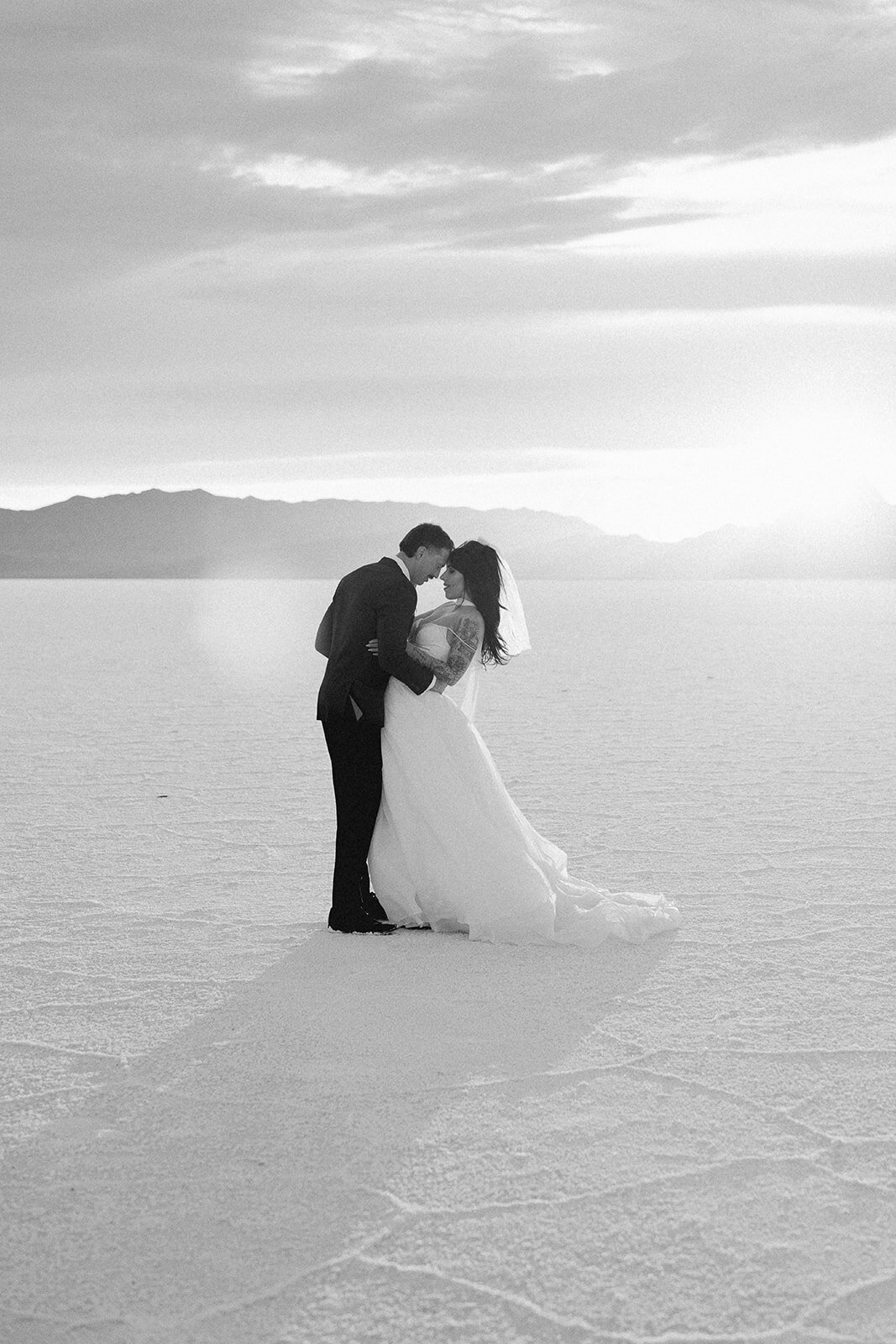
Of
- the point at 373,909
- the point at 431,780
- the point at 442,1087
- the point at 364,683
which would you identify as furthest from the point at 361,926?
the point at 442,1087

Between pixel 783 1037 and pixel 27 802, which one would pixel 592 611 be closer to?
pixel 27 802

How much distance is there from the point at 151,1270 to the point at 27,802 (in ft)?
19.4

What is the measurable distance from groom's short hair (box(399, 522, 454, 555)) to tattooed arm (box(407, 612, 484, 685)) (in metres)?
0.29

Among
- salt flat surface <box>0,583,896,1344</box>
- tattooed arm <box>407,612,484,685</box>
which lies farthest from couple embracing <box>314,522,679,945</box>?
salt flat surface <box>0,583,896,1344</box>

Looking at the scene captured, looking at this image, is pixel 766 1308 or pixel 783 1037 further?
pixel 783 1037

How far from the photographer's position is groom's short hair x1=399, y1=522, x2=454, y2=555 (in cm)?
547

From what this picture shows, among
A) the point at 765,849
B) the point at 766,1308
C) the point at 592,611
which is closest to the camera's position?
the point at 766,1308

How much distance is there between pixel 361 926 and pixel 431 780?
62 centimetres

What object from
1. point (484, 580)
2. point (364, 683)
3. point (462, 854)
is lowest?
point (462, 854)

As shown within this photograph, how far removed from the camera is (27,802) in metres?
8.58

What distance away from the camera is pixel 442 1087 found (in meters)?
3.96

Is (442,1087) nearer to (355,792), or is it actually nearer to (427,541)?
(355,792)

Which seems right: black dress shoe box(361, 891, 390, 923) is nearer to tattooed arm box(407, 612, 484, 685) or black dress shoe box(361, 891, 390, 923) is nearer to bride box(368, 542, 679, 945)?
bride box(368, 542, 679, 945)

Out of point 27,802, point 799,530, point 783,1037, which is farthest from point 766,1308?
point 799,530
